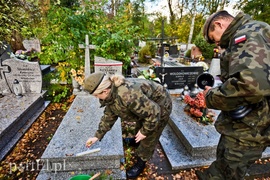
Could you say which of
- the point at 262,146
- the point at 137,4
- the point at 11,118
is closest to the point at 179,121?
the point at 262,146

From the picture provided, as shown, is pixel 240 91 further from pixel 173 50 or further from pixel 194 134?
pixel 173 50

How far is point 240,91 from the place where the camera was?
121cm

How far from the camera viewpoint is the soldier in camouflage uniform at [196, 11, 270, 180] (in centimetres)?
117

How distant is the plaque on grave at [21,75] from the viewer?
3885 millimetres

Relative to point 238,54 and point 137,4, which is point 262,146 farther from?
point 137,4

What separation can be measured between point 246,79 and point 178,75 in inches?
148

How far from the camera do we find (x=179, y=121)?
3031mm

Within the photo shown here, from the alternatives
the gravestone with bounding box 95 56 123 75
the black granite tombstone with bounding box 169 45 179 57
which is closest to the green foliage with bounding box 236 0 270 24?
the black granite tombstone with bounding box 169 45 179 57

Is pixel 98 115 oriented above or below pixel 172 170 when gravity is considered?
above

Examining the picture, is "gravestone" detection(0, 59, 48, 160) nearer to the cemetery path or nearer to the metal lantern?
the metal lantern

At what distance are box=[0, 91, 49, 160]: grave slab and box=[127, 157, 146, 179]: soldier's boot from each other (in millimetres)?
2006

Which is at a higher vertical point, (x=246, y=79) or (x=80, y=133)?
(x=246, y=79)

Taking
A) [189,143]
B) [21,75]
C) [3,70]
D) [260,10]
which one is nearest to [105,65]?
[21,75]

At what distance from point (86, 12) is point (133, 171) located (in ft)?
13.7
